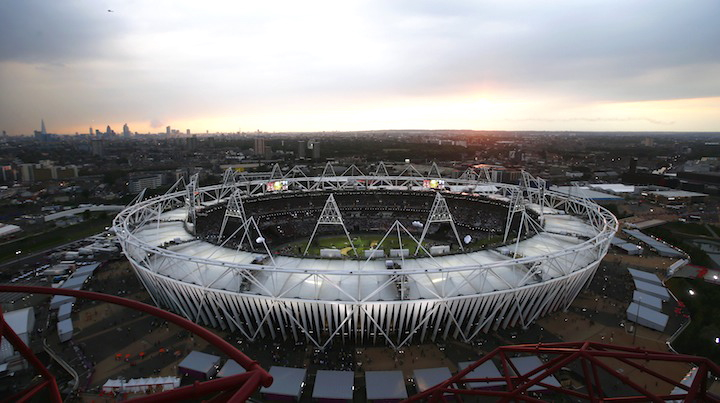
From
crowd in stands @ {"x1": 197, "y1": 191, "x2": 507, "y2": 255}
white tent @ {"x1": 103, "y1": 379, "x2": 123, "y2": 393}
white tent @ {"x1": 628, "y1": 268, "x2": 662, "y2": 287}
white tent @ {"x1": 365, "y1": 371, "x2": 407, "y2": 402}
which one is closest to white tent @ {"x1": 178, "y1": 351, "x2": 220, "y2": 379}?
white tent @ {"x1": 103, "y1": 379, "x2": 123, "y2": 393}

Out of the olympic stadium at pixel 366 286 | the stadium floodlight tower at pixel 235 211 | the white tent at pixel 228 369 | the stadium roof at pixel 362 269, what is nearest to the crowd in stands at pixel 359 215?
the stadium floodlight tower at pixel 235 211

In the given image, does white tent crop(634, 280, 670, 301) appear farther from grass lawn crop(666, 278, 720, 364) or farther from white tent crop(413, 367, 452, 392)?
white tent crop(413, 367, 452, 392)

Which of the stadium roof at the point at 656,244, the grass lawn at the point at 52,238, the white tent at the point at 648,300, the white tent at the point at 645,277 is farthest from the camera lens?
the grass lawn at the point at 52,238

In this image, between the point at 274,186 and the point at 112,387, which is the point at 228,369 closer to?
the point at 112,387

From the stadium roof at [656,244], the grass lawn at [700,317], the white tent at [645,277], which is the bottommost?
the grass lawn at [700,317]

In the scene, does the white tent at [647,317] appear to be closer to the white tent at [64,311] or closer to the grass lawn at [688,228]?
the grass lawn at [688,228]

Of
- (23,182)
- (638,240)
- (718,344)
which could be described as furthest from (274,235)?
(23,182)
